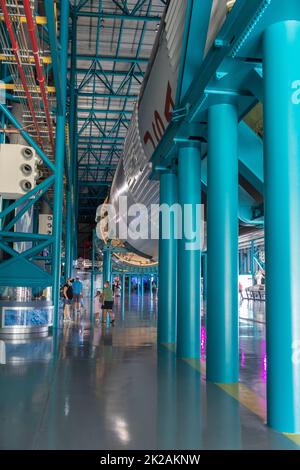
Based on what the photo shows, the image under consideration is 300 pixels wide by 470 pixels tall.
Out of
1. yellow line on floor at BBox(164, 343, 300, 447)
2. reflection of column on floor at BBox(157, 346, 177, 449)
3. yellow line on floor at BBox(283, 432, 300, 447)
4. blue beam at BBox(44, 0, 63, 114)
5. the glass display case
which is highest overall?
blue beam at BBox(44, 0, 63, 114)

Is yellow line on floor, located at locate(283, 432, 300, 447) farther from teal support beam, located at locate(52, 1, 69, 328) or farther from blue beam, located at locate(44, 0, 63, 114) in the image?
teal support beam, located at locate(52, 1, 69, 328)

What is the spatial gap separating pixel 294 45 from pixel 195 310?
14.4 feet

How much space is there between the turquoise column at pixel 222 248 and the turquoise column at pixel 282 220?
5.08ft

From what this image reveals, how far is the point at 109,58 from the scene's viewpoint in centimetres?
2042

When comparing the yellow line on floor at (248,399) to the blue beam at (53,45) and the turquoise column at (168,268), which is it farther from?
the blue beam at (53,45)

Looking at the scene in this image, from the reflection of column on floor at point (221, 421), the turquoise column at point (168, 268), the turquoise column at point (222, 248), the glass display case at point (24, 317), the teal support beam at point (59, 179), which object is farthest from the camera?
the teal support beam at point (59, 179)

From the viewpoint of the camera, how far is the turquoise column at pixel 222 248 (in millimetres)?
5449

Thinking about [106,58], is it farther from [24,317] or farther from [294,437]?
[294,437]

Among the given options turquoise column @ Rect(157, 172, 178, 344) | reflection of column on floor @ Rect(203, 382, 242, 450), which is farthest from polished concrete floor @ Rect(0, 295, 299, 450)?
turquoise column @ Rect(157, 172, 178, 344)

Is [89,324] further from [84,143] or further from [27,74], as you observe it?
[84,143]

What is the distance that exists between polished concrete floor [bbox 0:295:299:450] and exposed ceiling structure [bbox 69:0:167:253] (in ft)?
46.8

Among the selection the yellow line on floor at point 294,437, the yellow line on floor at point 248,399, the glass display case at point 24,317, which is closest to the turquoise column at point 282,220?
the yellow line on floor at point 294,437

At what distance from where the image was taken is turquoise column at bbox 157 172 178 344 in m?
8.86
